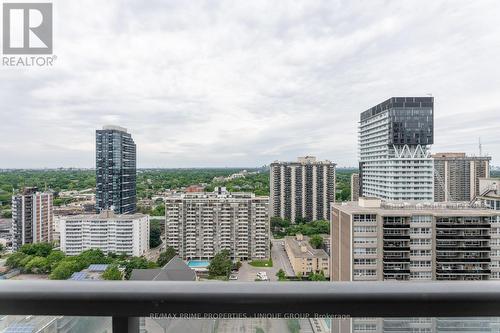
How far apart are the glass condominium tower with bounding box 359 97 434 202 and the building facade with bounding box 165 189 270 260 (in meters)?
4.48

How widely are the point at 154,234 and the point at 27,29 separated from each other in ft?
30.4

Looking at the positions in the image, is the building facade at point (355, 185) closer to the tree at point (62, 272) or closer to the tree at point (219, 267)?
the tree at point (219, 267)

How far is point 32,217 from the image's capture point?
7.22 meters

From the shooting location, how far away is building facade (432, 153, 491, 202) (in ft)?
35.4

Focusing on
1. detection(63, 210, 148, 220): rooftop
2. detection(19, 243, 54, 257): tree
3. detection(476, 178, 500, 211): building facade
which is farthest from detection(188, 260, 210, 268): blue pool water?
detection(476, 178, 500, 211): building facade

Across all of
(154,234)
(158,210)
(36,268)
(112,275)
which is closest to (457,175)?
(158,210)

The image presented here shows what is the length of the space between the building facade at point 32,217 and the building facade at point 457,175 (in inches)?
447

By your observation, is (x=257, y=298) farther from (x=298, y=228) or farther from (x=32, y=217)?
(x=298, y=228)

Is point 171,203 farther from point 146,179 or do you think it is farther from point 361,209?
point 361,209

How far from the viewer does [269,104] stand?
862 cm

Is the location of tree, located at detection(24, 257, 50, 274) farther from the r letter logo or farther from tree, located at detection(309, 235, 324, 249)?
tree, located at detection(309, 235, 324, 249)

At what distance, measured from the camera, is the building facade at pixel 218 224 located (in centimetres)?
1183

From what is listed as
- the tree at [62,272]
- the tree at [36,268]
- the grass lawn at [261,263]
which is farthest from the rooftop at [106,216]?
the tree at [62,272]

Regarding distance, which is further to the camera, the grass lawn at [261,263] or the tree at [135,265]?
the grass lawn at [261,263]
